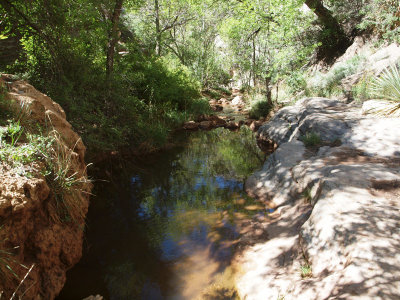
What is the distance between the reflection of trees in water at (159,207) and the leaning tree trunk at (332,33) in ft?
35.0

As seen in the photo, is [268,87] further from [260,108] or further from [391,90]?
[391,90]

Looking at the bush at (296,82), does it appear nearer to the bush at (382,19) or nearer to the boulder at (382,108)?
the bush at (382,19)

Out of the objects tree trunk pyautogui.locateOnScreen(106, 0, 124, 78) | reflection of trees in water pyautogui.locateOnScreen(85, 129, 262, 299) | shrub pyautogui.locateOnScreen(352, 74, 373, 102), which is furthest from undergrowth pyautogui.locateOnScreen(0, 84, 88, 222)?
shrub pyautogui.locateOnScreen(352, 74, 373, 102)

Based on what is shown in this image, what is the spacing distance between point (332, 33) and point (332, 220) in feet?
55.2

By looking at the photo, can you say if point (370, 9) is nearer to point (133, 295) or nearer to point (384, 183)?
point (384, 183)

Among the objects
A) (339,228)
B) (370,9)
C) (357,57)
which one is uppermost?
(370,9)

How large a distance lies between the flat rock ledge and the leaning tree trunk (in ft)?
37.3

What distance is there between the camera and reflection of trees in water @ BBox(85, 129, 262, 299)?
4.39 meters

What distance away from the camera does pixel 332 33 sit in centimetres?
1697

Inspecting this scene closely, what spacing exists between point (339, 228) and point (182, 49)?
2305cm

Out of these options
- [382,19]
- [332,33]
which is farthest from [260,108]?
[382,19]

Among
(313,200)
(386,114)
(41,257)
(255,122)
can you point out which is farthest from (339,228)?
(255,122)

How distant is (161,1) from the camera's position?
19.5 meters

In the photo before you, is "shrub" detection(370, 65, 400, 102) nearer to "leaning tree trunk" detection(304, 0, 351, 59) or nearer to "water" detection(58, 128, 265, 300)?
"water" detection(58, 128, 265, 300)
